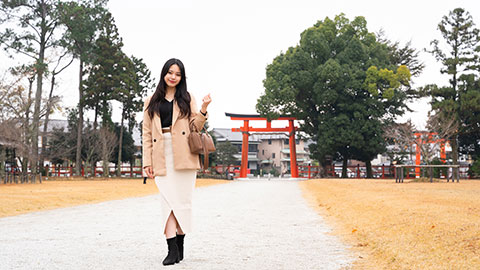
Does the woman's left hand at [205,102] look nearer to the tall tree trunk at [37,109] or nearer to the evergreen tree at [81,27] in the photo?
the tall tree trunk at [37,109]

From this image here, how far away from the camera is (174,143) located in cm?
387

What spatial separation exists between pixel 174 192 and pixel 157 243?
123 centimetres

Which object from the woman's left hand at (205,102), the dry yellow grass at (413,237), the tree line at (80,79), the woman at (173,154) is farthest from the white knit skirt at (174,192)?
the tree line at (80,79)

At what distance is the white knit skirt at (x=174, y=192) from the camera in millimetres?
3830

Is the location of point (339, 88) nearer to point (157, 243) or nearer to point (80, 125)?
point (80, 125)

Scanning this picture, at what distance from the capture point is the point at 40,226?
6.36 m

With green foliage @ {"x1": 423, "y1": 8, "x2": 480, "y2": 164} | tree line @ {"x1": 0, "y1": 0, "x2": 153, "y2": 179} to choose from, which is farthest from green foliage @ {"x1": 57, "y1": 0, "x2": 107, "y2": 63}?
green foliage @ {"x1": 423, "y1": 8, "x2": 480, "y2": 164}

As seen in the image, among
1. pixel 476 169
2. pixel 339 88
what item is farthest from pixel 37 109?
pixel 476 169

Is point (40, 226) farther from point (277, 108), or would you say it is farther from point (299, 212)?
point (277, 108)

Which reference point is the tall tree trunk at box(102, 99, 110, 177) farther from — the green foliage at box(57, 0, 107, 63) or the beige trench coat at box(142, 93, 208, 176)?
the beige trench coat at box(142, 93, 208, 176)

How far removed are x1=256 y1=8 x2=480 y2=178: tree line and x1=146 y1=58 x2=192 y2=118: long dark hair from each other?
26234mm

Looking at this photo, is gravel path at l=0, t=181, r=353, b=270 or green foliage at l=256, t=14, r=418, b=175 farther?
green foliage at l=256, t=14, r=418, b=175

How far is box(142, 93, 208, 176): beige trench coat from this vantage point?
3.84m

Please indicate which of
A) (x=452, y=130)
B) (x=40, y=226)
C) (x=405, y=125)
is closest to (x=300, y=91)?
(x=405, y=125)
